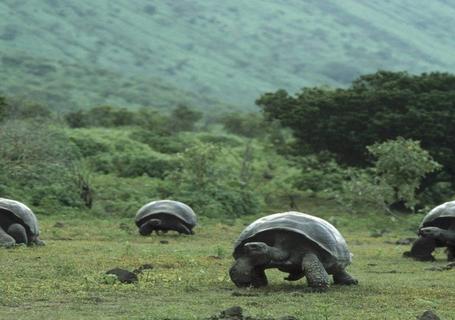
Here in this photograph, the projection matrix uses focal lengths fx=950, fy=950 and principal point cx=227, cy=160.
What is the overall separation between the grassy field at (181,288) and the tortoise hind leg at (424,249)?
0.80 feet

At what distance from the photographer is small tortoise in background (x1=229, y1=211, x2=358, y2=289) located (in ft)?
33.2

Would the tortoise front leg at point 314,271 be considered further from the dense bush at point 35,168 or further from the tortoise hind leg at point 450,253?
the dense bush at point 35,168

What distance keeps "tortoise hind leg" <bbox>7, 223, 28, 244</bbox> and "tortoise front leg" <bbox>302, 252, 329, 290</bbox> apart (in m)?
6.46

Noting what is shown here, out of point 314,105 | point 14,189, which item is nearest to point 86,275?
point 14,189

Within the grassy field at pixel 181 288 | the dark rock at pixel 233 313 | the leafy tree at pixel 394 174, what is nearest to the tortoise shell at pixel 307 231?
the grassy field at pixel 181 288

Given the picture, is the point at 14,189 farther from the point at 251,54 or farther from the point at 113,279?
the point at 251,54

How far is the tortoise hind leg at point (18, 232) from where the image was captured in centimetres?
1518

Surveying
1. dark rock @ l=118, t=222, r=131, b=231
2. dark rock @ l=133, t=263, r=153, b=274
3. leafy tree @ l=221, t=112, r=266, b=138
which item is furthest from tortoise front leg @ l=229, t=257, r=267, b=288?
leafy tree @ l=221, t=112, r=266, b=138

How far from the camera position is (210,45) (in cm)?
14562

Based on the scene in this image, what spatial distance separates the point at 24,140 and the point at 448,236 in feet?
47.6

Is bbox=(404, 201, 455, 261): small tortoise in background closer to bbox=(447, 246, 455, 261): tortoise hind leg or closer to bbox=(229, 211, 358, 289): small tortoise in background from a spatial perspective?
bbox=(447, 246, 455, 261): tortoise hind leg

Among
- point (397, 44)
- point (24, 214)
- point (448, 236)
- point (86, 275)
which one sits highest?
point (448, 236)

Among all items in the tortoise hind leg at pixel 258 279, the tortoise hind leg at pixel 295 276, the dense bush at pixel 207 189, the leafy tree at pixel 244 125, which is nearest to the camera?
the tortoise hind leg at pixel 258 279

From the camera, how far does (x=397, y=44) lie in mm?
159625
